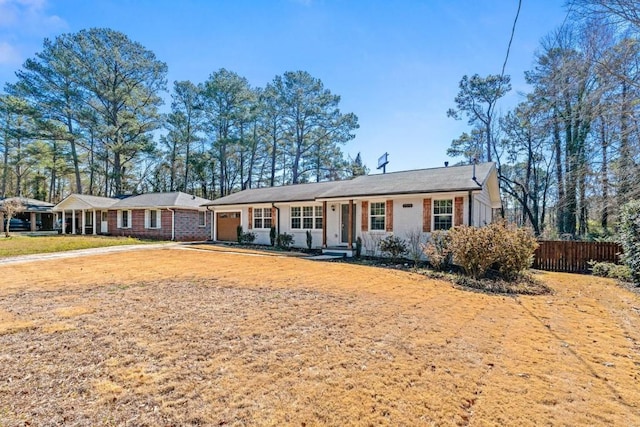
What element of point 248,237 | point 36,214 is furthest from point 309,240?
point 36,214

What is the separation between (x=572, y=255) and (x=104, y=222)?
106 ft

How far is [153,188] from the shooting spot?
135ft

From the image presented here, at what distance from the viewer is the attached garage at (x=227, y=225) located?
21078 millimetres

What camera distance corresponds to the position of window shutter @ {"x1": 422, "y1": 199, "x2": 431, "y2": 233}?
13.1 meters

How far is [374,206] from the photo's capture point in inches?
576

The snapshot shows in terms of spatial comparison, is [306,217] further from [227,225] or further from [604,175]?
[604,175]

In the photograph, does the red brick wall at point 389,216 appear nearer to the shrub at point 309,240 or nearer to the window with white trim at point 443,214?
the window with white trim at point 443,214

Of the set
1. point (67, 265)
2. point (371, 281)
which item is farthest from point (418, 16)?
point (67, 265)

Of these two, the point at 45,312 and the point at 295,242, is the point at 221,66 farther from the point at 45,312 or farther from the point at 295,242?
the point at 45,312

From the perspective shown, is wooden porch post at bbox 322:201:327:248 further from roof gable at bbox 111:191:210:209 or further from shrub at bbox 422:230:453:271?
roof gable at bbox 111:191:210:209

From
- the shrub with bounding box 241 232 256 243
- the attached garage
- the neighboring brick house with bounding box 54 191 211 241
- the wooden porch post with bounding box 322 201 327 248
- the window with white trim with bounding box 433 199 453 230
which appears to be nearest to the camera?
the window with white trim with bounding box 433 199 453 230

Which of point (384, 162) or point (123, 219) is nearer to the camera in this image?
point (384, 162)

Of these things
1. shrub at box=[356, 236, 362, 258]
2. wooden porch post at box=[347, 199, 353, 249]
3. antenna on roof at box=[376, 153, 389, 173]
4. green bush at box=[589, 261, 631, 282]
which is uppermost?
antenna on roof at box=[376, 153, 389, 173]

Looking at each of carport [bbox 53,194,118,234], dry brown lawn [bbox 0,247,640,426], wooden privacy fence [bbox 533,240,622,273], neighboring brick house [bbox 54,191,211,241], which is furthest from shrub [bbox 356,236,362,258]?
carport [bbox 53,194,118,234]
